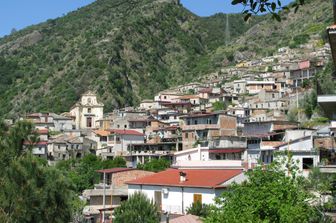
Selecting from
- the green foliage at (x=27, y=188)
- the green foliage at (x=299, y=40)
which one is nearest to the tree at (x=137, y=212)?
the green foliage at (x=27, y=188)

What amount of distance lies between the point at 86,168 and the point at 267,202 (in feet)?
160

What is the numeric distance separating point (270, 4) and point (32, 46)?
173m

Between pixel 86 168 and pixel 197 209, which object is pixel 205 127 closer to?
Result: pixel 86 168

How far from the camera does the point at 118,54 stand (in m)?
149

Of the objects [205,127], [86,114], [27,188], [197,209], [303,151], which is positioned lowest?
[197,209]

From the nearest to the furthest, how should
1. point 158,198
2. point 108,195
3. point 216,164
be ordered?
1. point 158,198
2. point 108,195
3. point 216,164

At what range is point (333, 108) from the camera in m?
12.3

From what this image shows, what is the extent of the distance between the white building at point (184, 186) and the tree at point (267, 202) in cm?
1849

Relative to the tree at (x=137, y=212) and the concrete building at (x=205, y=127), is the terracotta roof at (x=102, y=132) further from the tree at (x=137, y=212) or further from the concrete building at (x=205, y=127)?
the tree at (x=137, y=212)

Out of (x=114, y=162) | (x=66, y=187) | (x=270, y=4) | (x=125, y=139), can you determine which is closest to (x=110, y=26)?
(x=125, y=139)

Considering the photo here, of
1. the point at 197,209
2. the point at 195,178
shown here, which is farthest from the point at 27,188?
the point at 195,178

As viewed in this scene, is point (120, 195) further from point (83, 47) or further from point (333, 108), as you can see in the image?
point (83, 47)

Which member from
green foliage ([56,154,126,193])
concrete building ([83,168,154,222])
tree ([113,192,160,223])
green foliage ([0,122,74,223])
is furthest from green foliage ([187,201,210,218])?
green foliage ([56,154,126,193])

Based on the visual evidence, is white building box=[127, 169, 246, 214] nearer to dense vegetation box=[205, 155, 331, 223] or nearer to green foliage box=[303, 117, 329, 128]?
green foliage box=[303, 117, 329, 128]
